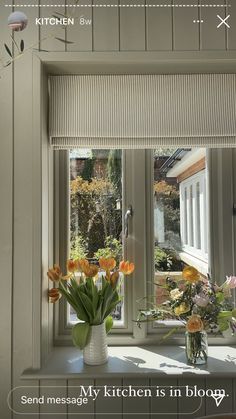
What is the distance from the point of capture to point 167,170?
1763mm

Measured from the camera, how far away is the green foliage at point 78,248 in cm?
174

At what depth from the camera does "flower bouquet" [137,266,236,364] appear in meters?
1.45

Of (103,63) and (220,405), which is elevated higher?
(103,63)

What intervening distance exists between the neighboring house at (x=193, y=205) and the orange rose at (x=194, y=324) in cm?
37

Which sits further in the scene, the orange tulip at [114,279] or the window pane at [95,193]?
the window pane at [95,193]

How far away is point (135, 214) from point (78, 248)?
1.07 ft

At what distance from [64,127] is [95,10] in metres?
0.50

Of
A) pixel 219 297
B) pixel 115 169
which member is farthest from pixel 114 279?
pixel 115 169

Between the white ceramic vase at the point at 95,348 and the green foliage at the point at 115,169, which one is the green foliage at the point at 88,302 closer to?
the white ceramic vase at the point at 95,348

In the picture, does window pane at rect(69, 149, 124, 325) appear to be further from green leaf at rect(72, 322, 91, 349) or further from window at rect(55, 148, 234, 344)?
green leaf at rect(72, 322, 91, 349)

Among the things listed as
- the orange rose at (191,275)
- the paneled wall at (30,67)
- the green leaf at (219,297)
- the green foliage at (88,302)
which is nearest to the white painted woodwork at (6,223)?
the paneled wall at (30,67)

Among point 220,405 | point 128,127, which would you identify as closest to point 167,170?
point 128,127

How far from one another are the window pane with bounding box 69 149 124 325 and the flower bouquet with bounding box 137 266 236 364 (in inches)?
16.6

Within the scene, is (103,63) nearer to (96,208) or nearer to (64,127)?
(64,127)
